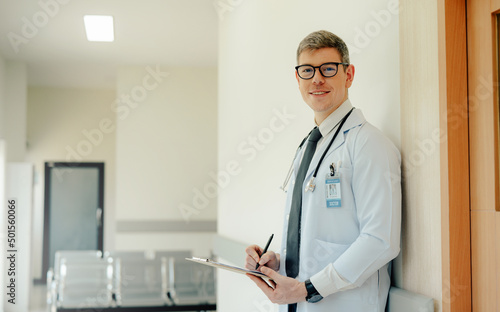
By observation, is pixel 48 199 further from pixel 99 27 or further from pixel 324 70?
pixel 324 70

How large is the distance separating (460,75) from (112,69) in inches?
312

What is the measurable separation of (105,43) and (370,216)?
6.27 meters

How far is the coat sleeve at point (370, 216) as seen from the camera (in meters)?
1.75

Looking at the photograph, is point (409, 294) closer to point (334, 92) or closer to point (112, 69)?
point (334, 92)

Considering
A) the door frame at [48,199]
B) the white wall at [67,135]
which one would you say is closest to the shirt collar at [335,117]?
the white wall at [67,135]

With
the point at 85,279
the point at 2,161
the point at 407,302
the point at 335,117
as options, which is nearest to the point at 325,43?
the point at 335,117

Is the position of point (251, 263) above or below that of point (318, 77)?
below

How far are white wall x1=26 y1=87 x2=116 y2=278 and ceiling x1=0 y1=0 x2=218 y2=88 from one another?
140cm

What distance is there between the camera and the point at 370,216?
1.78m

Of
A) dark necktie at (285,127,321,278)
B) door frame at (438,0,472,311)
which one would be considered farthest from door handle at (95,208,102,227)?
door frame at (438,0,472,311)

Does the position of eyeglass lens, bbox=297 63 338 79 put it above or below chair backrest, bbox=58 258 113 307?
above

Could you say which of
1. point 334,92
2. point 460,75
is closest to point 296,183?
point 334,92

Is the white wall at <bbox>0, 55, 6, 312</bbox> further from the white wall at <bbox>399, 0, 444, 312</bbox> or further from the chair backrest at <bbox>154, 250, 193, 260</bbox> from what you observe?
the white wall at <bbox>399, 0, 444, 312</bbox>

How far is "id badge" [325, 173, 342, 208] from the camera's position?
1.87 m
